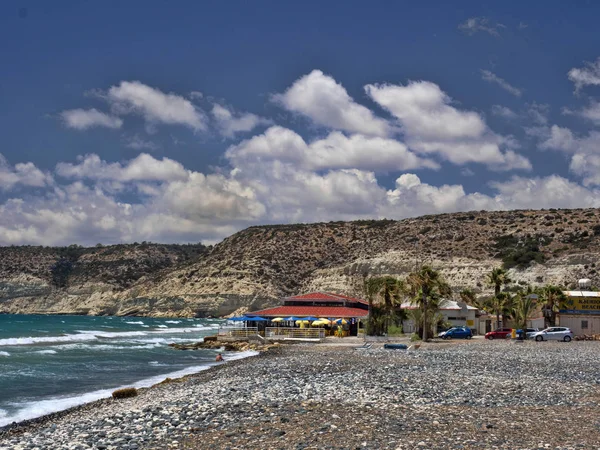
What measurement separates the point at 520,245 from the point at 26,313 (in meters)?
142

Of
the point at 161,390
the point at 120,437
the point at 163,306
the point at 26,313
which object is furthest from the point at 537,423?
the point at 26,313

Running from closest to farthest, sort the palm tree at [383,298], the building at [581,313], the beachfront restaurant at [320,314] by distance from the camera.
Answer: the palm tree at [383,298] → the building at [581,313] → the beachfront restaurant at [320,314]

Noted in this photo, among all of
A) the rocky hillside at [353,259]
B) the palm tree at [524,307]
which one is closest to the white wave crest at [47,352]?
the palm tree at [524,307]

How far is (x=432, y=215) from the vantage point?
422 feet

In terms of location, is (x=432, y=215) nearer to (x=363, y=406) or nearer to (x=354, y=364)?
(x=354, y=364)

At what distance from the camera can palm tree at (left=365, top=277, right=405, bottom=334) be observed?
55.0 m

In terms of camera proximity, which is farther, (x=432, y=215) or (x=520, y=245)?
(x=432, y=215)

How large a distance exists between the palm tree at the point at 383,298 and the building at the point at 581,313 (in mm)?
13994

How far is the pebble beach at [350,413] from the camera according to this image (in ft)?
41.1

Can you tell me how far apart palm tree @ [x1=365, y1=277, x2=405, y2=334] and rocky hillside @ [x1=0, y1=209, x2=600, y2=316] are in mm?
40976

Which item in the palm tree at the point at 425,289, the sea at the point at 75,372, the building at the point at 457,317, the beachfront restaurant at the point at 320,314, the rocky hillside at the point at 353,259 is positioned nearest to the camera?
the sea at the point at 75,372

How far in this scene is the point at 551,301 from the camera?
55.2 metres

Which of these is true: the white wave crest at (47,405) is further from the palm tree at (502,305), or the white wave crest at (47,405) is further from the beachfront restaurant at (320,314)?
the palm tree at (502,305)

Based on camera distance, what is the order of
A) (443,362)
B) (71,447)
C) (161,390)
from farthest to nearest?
(443,362) < (161,390) < (71,447)
